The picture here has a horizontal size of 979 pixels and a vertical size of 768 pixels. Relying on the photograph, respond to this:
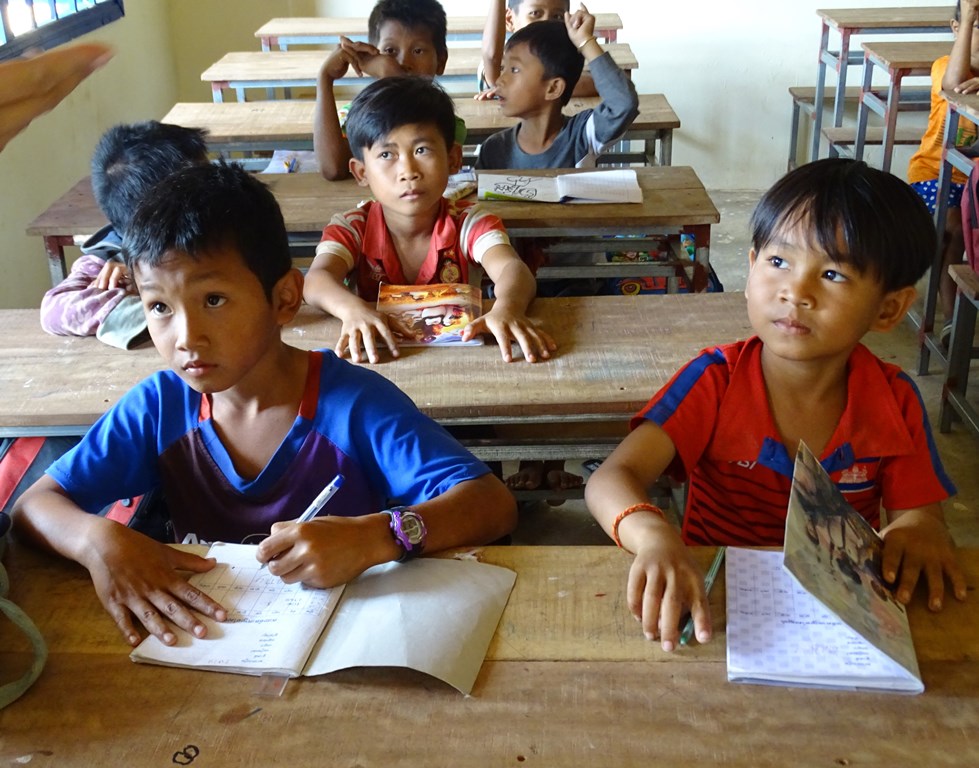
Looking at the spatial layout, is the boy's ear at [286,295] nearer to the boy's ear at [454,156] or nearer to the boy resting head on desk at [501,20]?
the boy's ear at [454,156]

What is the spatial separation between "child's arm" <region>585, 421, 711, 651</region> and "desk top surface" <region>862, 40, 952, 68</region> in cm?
320

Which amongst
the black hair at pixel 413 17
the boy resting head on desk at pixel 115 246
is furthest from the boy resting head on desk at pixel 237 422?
the black hair at pixel 413 17

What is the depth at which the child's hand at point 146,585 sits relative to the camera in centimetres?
96

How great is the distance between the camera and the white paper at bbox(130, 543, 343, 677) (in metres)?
0.91

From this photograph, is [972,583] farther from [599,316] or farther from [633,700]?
[599,316]

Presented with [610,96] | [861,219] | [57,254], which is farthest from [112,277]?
[610,96]

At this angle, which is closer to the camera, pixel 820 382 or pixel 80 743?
pixel 80 743

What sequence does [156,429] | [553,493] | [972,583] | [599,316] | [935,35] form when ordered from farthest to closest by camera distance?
1. [935,35]
2. [553,493]
3. [599,316]
4. [156,429]
5. [972,583]

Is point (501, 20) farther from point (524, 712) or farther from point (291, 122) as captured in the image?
point (524, 712)

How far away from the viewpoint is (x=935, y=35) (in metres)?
5.41

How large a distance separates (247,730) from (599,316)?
1234 mm

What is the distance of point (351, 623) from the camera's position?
0.95 m

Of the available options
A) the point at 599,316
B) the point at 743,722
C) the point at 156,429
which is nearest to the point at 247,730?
the point at 743,722

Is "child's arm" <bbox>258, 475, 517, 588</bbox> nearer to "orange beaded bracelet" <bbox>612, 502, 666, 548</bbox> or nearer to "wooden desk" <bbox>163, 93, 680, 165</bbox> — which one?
"orange beaded bracelet" <bbox>612, 502, 666, 548</bbox>
